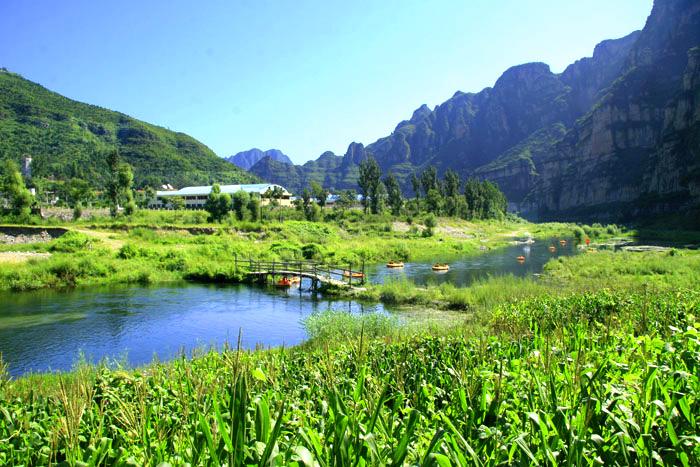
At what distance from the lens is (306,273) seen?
127 feet

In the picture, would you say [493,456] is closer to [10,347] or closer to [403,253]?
[10,347]

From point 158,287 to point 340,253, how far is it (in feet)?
73.0

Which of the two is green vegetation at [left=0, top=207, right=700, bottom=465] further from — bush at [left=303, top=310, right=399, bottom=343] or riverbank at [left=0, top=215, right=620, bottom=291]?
riverbank at [left=0, top=215, right=620, bottom=291]

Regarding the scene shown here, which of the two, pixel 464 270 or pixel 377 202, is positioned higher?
pixel 377 202

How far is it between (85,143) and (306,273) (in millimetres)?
153387

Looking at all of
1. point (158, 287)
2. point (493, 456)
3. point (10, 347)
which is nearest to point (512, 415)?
point (493, 456)

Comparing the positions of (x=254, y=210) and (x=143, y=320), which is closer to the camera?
(x=143, y=320)

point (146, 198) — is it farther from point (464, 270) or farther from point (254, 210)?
point (464, 270)

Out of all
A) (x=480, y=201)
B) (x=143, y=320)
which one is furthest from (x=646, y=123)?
(x=143, y=320)

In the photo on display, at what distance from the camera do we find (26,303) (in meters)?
28.7

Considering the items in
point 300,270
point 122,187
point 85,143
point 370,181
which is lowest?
point 300,270

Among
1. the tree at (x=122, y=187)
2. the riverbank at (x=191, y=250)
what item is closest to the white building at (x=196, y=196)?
the tree at (x=122, y=187)

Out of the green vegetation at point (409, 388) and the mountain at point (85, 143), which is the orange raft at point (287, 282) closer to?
the green vegetation at point (409, 388)

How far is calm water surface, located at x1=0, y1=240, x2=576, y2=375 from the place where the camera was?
63.2 ft
